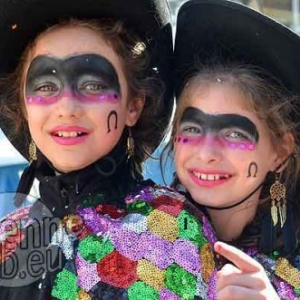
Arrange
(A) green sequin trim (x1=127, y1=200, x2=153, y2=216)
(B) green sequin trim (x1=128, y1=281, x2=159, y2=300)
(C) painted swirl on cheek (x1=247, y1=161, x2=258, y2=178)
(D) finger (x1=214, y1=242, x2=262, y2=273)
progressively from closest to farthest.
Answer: (D) finger (x1=214, y1=242, x2=262, y2=273) < (B) green sequin trim (x1=128, y1=281, x2=159, y2=300) < (A) green sequin trim (x1=127, y1=200, x2=153, y2=216) < (C) painted swirl on cheek (x1=247, y1=161, x2=258, y2=178)

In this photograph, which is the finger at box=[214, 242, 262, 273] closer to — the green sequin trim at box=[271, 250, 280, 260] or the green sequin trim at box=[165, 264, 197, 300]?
the green sequin trim at box=[165, 264, 197, 300]

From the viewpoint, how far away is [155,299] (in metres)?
1.54

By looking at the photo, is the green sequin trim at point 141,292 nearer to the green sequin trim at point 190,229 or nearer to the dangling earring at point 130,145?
the green sequin trim at point 190,229

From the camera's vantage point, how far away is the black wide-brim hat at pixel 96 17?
5.63 ft

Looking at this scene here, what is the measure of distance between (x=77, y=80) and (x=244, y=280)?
613mm

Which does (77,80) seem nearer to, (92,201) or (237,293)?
(92,201)

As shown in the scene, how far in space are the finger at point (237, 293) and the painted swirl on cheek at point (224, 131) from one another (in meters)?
0.45

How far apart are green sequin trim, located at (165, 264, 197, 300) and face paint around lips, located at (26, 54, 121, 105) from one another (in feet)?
1.38

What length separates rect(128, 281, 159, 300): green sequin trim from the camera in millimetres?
1535

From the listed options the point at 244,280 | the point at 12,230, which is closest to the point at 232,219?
the point at 244,280

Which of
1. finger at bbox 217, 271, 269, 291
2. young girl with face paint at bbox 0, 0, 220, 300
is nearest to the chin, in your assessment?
young girl with face paint at bbox 0, 0, 220, 300

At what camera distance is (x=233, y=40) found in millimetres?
1761

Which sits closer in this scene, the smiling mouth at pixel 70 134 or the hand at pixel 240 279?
the hand at pixel 240 279

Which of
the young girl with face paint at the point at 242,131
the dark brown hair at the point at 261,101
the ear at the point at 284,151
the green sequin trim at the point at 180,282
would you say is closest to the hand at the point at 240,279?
the green sequin trim at the point at 180,282
